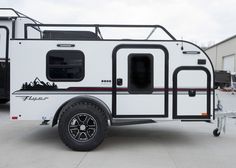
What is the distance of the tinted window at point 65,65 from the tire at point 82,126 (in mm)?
676

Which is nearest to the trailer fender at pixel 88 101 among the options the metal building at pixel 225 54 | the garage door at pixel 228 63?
the metal building at pixel 225 54

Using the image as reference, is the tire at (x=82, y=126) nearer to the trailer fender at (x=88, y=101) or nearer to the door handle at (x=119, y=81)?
the trailer fender at (x=88, y=101)

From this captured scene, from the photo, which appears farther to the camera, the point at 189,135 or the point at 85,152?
the point at 189,135

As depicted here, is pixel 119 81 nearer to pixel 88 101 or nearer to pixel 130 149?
pixel 88 101

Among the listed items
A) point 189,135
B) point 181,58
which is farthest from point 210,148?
point 181,58

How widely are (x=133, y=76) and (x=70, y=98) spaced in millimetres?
1370

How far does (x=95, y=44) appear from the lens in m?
7.04

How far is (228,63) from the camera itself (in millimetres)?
37125

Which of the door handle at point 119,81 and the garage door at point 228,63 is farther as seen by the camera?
the garage door at point 228,63

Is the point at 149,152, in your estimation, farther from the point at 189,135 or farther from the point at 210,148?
the point at 189,135

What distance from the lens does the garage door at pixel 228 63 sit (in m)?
35.3

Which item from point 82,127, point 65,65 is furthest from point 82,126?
point 65,65

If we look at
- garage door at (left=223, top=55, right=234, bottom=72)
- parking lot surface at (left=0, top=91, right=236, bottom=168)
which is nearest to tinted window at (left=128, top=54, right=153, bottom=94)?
parking lot surface at (left=0, top=91, right=236, bottom=168)

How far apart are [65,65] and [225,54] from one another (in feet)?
112
